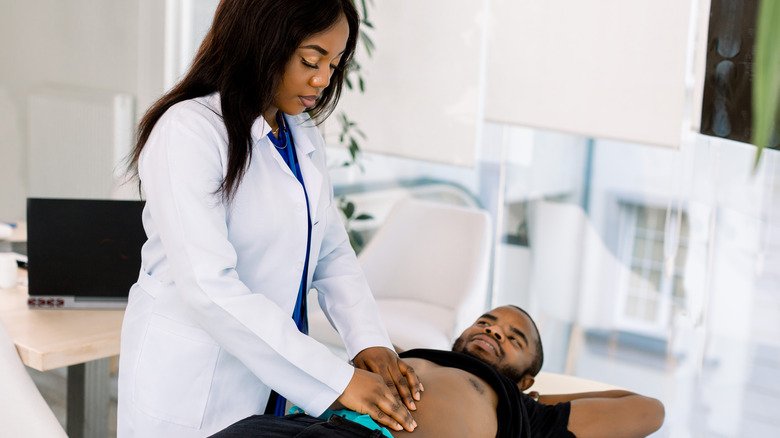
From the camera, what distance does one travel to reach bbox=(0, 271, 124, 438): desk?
5.66 feet

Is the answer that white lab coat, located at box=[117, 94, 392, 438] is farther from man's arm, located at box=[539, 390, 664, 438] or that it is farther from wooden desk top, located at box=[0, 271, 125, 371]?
man's arm, located at box=[539, 390, 664, 438]

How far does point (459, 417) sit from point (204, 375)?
0.55 m

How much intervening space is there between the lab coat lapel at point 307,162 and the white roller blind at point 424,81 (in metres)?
2.03

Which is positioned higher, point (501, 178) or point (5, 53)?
point (5, 53)

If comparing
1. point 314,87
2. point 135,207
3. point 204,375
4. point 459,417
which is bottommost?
point 459,417

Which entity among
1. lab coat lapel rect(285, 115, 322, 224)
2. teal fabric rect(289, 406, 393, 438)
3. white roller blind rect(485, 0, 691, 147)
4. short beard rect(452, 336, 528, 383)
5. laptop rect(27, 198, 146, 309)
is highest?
white roller blind rect(485, 0, 691, 147)

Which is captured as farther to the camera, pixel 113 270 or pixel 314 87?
pixel 113 270

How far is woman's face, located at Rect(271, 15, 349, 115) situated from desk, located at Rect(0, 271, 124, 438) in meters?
0.81

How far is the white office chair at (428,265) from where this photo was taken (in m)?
2.91

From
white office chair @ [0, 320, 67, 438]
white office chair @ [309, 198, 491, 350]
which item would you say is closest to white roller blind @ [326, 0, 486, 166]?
white office chair @ [309, 198, 491, 350]

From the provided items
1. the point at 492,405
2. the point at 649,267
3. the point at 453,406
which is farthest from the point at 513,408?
the point at 649,267

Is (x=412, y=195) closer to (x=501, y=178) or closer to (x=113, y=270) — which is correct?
(x=501, y=178)

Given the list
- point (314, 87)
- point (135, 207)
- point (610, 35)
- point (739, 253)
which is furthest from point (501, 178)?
point (314, 87)

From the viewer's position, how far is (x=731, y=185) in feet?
10.1
